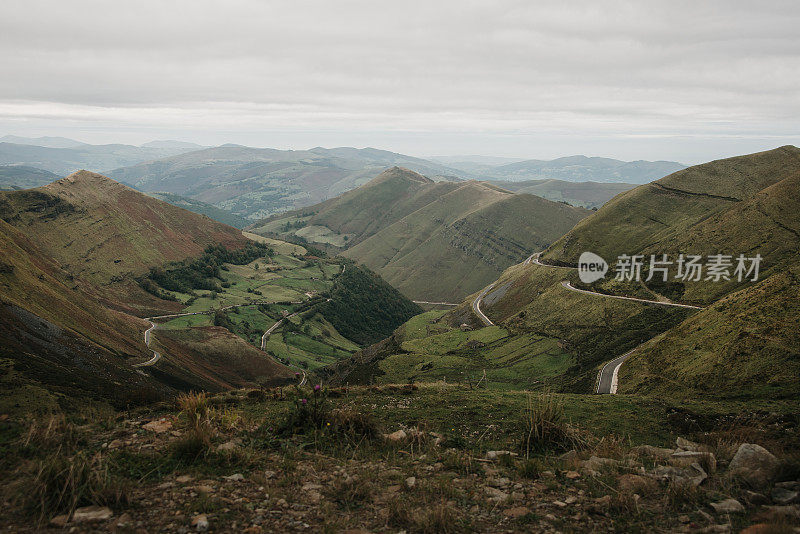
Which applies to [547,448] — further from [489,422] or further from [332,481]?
[332,481]

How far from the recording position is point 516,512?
10.2 metres

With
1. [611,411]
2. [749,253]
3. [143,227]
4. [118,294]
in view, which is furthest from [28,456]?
[143,227]

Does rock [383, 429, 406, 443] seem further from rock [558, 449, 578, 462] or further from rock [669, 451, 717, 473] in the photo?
rock [669, 451, 717, 473]

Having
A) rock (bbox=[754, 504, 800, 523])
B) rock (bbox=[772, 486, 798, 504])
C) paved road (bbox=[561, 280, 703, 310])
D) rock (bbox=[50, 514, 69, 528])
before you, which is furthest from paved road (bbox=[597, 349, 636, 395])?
rock (bbox=[50, 514, 69, 528])

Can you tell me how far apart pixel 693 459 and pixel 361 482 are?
32.6ft

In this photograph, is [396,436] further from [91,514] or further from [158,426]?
[91,514]

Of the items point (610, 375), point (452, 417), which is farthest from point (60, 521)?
point (610, 375)

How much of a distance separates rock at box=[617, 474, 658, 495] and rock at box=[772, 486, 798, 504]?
2.47m

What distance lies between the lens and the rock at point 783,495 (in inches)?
389

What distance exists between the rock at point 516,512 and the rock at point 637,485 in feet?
8.42

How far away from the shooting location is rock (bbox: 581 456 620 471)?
12617 mm

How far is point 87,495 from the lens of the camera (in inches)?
364

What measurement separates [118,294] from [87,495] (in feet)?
531

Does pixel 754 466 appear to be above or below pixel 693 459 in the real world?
above
